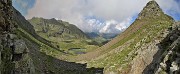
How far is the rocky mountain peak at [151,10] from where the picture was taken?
16888 cm

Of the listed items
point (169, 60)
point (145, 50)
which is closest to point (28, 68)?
point (169, 60)

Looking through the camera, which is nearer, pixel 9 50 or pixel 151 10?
pixel 9 50

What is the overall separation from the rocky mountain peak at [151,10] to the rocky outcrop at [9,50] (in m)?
122

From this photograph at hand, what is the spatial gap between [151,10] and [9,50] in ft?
432

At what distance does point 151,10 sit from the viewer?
173 m

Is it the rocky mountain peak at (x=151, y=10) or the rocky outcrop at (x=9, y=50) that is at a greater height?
the rocky mountain peak at (x=151, y=10)

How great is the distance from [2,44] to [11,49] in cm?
334

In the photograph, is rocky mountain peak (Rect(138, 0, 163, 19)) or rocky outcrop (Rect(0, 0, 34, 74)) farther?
rocky mountain peak (Rect(138, 0, 163, 19))

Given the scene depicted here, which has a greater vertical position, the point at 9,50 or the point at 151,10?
the point at 151,10

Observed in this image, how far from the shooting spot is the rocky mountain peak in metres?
169

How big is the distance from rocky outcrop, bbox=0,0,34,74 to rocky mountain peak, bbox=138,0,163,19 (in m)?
122

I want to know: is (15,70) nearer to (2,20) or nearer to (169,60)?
(2,20)

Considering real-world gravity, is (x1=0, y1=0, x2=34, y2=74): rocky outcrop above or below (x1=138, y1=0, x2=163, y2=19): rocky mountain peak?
below

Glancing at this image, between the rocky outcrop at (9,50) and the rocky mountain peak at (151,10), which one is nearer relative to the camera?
the rocky outcrop at (9,50)
